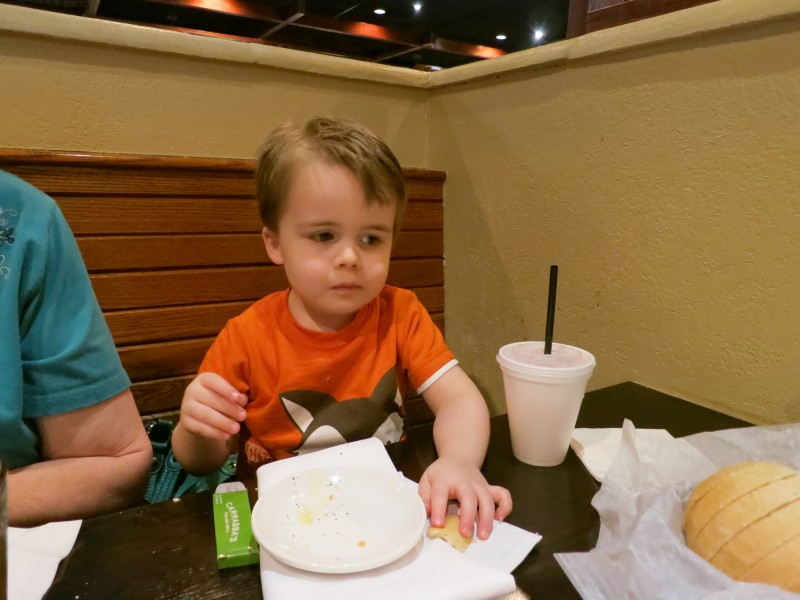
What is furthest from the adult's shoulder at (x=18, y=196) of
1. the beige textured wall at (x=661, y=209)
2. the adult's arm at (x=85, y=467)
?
the beige textured wall at (x=661, y=209)

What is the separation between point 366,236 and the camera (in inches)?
40.4

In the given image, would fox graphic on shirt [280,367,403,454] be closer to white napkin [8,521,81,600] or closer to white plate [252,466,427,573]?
Result: white plate [252,466,427,573]

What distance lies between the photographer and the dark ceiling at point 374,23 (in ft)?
19.2

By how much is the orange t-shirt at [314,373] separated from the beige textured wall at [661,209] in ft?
1.86

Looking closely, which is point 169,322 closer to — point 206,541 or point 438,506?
point 206,541

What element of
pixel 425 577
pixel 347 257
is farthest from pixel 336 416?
pixel 425 577

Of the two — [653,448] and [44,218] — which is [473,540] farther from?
[44,218]

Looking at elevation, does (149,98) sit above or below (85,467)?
above

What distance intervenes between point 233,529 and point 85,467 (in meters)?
0.33

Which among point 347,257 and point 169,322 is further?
point 169,322

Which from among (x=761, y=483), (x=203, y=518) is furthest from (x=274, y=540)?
(x=761, y=483)

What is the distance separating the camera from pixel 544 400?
2.74 ft

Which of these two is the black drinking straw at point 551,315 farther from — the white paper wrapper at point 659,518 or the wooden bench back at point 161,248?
the wooden bench back at point 161,248

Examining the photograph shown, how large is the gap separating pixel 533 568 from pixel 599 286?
100 cm
